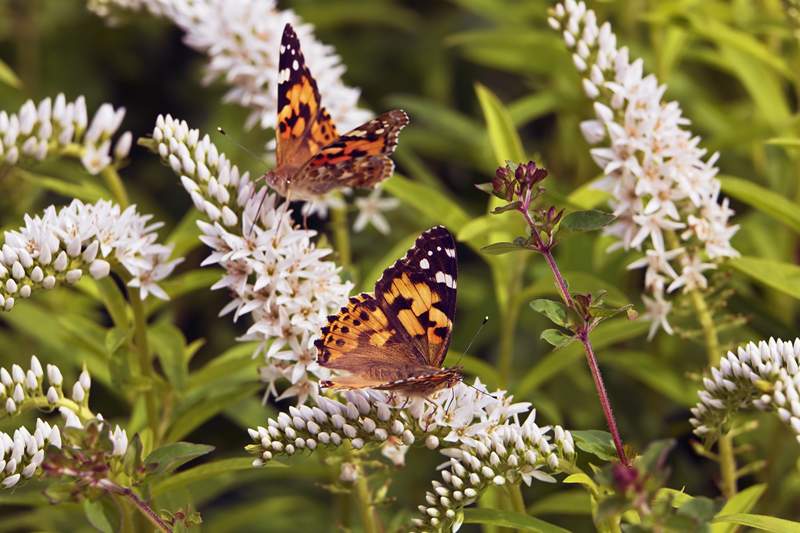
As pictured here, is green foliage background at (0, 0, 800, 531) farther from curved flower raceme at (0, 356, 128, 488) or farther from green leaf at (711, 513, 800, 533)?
green leaf at (711, 513, 800, 533)

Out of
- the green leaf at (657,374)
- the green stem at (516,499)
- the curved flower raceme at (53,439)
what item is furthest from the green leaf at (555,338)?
the green leaf at (657,374)

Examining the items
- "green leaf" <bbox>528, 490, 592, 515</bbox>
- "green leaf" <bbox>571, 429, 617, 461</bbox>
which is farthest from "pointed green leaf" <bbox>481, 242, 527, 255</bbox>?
"green leaf" <bbox>528, 490, 592, 515</bbox>

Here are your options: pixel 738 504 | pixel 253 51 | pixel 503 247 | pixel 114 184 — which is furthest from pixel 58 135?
pixel 738 504

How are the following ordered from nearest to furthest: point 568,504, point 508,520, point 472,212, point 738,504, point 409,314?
point 508,520, point 409,314, point 738,504, point 568,504, point 472,212

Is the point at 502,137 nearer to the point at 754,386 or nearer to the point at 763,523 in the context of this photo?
the point at 754,386

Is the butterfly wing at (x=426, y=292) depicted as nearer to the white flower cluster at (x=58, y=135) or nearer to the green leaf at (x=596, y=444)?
the green leaf at (x=596, y=444)

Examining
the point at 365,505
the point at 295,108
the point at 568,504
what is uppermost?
the point at 295,108

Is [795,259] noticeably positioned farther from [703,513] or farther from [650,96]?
[703,513]

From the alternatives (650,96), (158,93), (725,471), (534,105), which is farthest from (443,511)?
(158,93)
